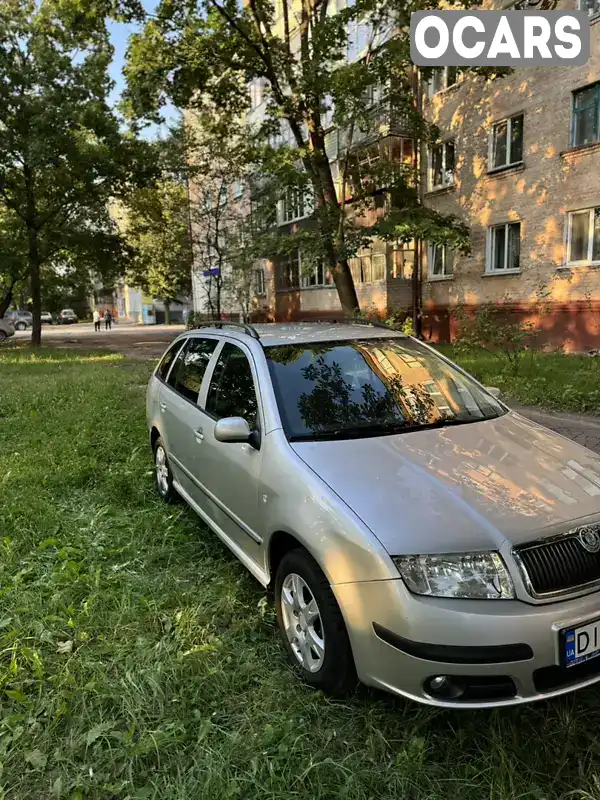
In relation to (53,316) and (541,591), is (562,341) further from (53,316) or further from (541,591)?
(53,316)

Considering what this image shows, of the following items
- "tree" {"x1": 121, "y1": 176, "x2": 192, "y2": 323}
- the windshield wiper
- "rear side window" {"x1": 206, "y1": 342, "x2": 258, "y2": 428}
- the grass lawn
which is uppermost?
"tree" {"x1": 121, "y1": 176, "x2": 192, "y2": 323}

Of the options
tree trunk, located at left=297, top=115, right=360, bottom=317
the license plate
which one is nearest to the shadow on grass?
tree trunk, located at left=297, top=115, right=360, bottom=317

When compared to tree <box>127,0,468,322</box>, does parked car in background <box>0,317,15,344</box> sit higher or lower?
lower

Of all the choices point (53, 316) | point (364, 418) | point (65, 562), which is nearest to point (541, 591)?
point (364, 418)

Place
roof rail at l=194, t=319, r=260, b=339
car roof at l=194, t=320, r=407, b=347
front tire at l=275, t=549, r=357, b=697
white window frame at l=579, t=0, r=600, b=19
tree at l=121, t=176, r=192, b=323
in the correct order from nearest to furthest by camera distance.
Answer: front tire at l=275, t=549, r=357, b=697 → car roof at l=194, t=320, r=407, b=347 → roof rail at l=194, t=319, r=260, b=339 → white window frame at l=579, t=0, r=600, b=19 → tree at l=121, t=176, r=192, b=323

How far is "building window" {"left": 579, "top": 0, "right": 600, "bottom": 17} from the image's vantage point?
1356cm

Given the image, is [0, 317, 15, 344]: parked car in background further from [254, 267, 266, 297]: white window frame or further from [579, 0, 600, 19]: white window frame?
[579, 0, 600, 19]: white window frame

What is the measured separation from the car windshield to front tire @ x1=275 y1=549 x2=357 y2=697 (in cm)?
69

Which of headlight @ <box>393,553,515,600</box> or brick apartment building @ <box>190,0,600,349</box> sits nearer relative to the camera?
headlight @ <box>393,553,515,600</box>

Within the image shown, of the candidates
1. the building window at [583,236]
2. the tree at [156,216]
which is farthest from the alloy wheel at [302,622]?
the tree at [156,216]

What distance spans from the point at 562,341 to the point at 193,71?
1131cm

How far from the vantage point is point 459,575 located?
220 cm

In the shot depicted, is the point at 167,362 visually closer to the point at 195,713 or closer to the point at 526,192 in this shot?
the point at 195,713

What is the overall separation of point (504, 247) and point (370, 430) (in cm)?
1567
